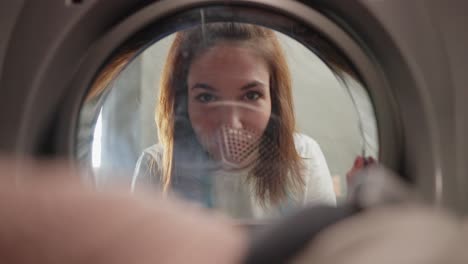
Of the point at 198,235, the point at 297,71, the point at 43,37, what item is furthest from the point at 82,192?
the point at 297,71

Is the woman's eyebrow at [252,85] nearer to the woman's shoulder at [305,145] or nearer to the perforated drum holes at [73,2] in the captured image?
the woman's shoulder at [305,145]

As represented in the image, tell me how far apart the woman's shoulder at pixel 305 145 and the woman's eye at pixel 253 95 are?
6cm

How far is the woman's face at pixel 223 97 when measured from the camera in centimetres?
71

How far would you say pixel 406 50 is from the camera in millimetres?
608

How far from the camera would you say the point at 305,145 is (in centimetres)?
71

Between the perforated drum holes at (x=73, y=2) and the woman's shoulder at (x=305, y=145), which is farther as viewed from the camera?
the woman's shoulder at (x=305, y=145)

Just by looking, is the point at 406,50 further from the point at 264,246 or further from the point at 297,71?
the point at 264,246

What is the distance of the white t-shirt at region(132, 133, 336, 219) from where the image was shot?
2.27ft

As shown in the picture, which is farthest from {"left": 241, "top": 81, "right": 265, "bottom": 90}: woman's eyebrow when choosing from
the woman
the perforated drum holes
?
the perforated drum holes

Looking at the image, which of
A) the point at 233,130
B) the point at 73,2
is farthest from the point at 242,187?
the point at 73,2

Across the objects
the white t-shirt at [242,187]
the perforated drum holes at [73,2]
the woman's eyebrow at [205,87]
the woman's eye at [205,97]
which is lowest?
the white t-shirt at [242,187]

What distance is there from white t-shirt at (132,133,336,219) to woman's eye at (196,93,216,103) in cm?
7

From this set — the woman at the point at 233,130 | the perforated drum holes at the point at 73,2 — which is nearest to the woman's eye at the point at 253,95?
the woman at the point at 233,130

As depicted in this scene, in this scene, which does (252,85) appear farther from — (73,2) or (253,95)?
(73,2)
